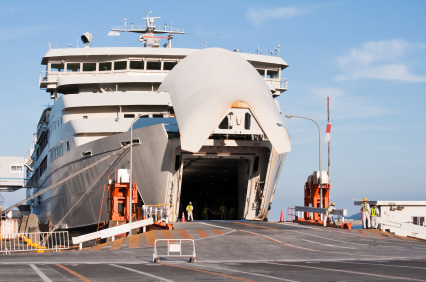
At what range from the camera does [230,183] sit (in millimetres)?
44656

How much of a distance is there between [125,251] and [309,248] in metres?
6.70

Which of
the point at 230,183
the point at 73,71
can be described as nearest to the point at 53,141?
the point at 73,71

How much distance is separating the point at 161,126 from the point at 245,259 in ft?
35.7

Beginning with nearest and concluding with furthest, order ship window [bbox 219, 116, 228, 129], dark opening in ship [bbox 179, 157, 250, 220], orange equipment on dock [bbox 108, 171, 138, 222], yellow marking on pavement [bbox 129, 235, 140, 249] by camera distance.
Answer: yellow marking on pavement [bbox 129, 235, 140, 249], orange equipment on dock [bbox 108, 171, 138, 222], ship window [bbox 219, 116, 228, 129], dark opening in ship [bbox 179, 157, 250, 220]

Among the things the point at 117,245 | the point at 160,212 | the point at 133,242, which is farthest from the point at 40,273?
the point at 160,212

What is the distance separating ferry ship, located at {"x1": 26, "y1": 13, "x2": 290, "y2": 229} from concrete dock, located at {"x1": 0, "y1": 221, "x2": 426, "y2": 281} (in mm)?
3254

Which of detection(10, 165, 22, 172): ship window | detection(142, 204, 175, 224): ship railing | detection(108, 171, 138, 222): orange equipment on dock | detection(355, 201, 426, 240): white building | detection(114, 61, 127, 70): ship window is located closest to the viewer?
detection(142, 204, 175, 224): ship railing

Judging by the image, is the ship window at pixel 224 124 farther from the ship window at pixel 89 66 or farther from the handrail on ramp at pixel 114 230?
the ship window at pixel 89 66

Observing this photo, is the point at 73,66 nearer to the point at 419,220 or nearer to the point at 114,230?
the point at 114,230

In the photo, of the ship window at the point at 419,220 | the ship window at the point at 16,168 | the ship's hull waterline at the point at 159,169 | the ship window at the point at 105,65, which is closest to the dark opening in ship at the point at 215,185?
the ship's hull waterline at the point at 159,169

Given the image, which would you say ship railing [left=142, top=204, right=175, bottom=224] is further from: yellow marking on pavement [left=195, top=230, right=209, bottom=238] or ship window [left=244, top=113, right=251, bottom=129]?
ship window [left=244, top=113, right=251, bottom=129]

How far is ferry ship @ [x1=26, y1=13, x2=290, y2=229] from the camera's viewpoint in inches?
1186

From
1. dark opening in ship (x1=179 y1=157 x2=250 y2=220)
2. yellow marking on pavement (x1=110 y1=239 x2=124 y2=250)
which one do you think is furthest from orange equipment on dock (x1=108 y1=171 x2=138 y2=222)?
yellow marking on pavement (x1=110 y1=239 x2=124 y2=250)

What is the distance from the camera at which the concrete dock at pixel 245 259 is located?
14516 mm
